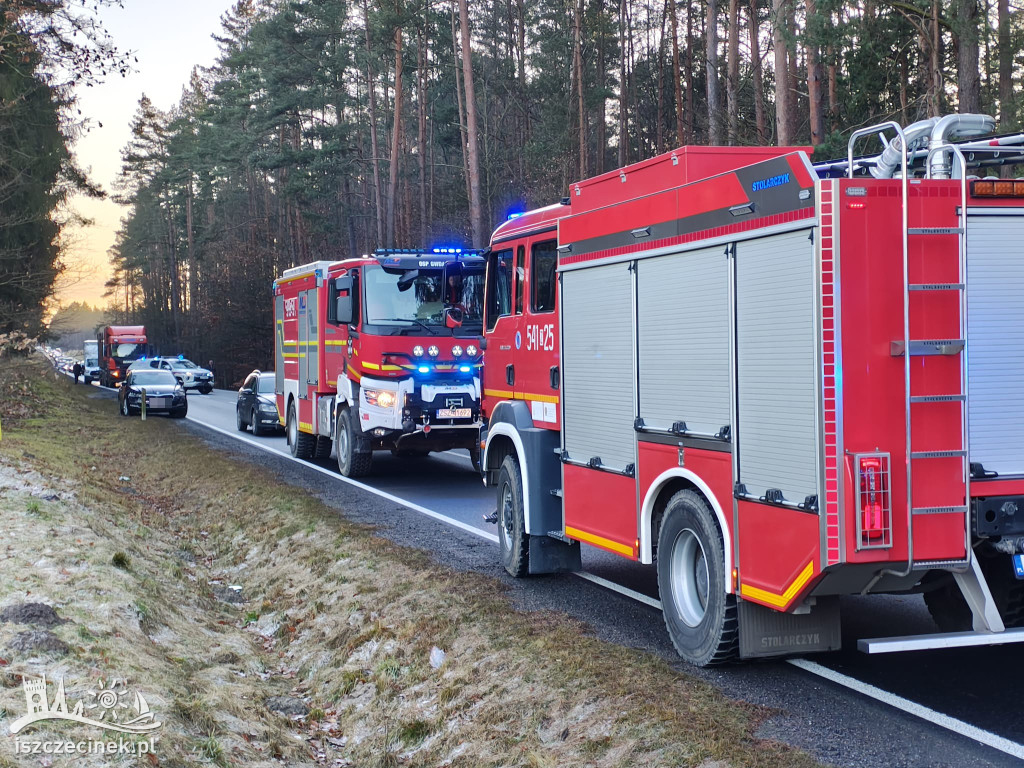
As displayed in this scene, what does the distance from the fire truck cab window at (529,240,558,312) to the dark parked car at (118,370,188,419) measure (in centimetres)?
2580

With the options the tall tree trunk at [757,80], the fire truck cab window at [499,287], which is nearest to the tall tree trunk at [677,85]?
the tall tree trunk at [757,80]

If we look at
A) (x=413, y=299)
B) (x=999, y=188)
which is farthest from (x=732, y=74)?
(x=999, y=188)

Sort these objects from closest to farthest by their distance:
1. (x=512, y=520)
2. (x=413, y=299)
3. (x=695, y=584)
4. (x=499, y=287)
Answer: (x=695, y=584)
(x=512, y=520)
(x=499, y=287)
(x=413, y=299)

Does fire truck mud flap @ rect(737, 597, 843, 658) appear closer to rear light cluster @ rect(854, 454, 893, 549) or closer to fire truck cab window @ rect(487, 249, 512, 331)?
rear light cluster @ rect(854, 454, 893, 549)

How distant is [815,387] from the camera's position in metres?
5.55

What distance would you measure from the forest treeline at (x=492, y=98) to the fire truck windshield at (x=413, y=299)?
249 inches

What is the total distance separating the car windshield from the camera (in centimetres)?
3384

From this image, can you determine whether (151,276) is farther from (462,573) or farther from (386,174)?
(462,573)

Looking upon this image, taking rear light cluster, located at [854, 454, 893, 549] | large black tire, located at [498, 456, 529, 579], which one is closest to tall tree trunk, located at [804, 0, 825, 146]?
large black tire, located at [498, 456, 529, 579]

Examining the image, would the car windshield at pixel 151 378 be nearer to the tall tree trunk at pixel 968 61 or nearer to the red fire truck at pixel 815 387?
the tall tree trunk at pixel 968 61

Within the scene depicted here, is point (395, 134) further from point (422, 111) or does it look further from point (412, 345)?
point (412, 345)

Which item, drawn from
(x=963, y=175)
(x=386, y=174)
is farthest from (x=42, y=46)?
(x=386, y=174)

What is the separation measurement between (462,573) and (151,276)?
11578 centimetres

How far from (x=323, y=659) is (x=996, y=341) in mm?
5441
